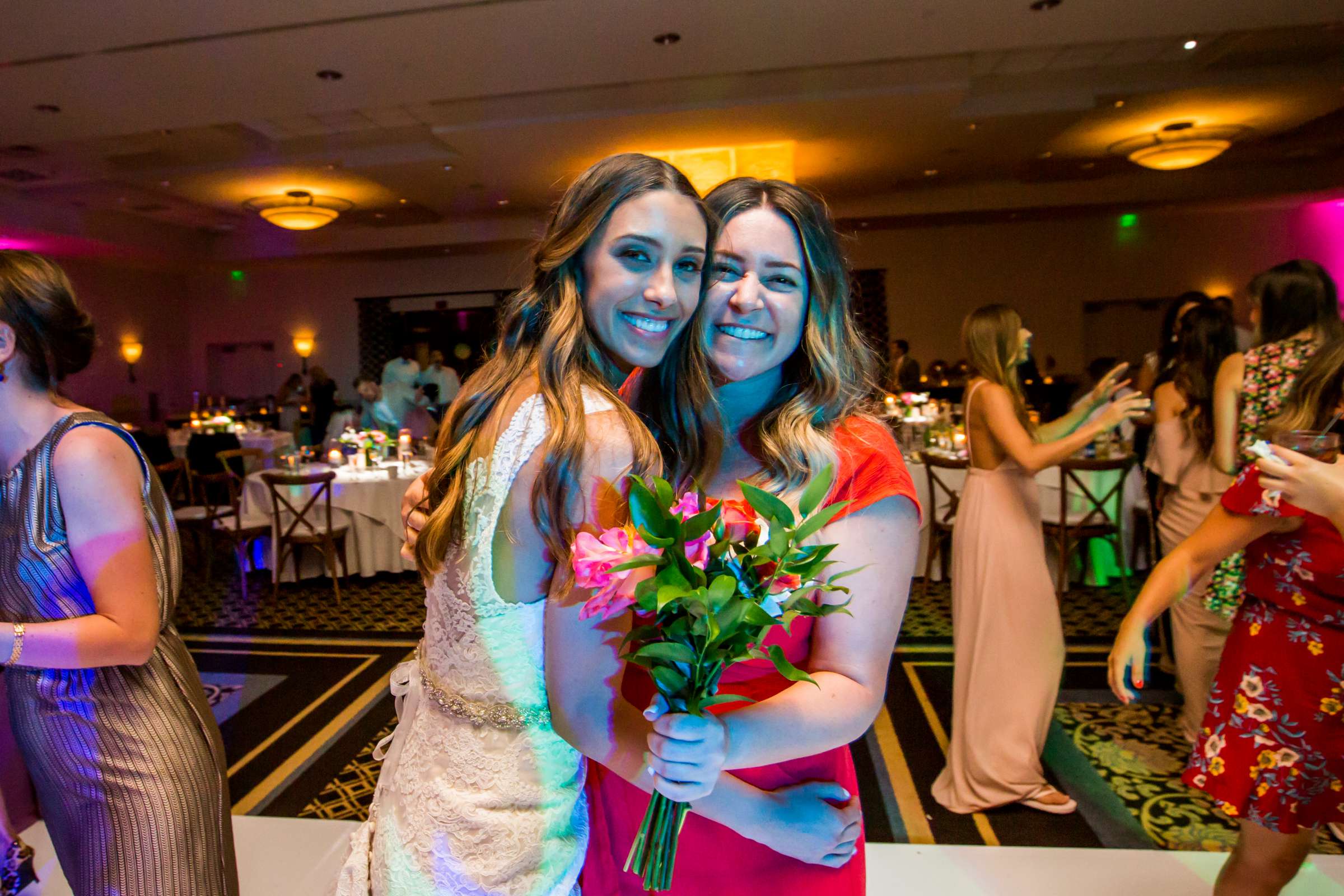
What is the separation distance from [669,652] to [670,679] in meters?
Answer: 0.06

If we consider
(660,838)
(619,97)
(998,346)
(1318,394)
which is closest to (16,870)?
(660,838)

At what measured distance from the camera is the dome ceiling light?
29.2ft

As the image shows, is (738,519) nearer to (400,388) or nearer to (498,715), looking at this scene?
(498,715)

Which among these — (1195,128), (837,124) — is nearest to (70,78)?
(837,124)

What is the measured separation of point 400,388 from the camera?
8.62 metres

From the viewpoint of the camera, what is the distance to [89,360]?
5.54 feet

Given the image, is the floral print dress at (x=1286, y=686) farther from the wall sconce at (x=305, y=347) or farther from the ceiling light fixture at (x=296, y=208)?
the wall sconce at (x=305, y=347)

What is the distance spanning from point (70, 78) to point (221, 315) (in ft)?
37.2

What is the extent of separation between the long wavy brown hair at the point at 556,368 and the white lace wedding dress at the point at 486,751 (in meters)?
0.03

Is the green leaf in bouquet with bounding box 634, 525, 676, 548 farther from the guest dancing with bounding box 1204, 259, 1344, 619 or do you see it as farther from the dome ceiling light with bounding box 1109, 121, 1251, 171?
the dome ceiling light with bounding box 1109, 121, 1251, 171

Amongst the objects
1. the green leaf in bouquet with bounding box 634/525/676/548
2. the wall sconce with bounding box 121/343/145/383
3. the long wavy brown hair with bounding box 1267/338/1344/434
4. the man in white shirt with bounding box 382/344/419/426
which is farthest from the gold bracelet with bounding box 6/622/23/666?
the wall sconce with bounding box 121/343/145/383

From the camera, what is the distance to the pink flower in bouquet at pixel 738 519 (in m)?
0.99

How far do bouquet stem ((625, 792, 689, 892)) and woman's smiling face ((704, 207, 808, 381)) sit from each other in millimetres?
663

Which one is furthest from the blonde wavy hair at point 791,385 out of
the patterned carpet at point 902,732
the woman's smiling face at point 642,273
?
the patterned carpet at point 902,732
